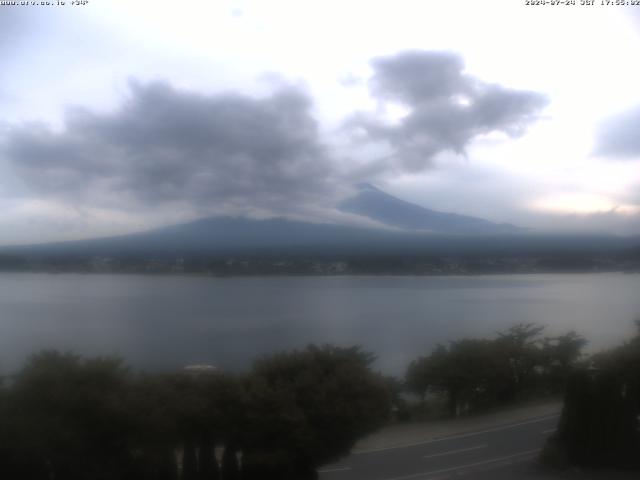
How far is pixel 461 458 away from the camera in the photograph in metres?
11.0

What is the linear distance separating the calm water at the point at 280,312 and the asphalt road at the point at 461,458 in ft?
14.1

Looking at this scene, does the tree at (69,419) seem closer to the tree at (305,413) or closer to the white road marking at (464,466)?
the tree at (305,413)

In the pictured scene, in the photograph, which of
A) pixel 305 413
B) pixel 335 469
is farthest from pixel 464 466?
pixel 305 413

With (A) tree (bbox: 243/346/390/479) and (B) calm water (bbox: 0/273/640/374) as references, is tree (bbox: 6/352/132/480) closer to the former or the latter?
(A) tree (bbox: 243/346/390/479)

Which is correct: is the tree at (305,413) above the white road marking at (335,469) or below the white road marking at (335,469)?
above

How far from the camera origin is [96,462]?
9133 mm

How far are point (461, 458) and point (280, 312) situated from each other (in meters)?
18.6

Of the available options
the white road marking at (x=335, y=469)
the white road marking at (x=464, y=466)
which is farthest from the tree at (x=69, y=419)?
the white road marking at (x=464, y=466)

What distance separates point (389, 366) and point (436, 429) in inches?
244

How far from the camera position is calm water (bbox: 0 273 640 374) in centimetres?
1900

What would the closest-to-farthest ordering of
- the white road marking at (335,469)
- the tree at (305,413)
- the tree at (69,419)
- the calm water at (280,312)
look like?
the tree at (69,419), the tree at (305,413), the white road marking at (335,469), the calm water at (280,312)

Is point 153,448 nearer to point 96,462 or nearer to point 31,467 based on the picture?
point 96,462

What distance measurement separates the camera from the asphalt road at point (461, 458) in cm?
1017

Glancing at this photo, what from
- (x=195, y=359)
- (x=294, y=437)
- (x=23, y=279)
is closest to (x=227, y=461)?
(x=294, y=437)
